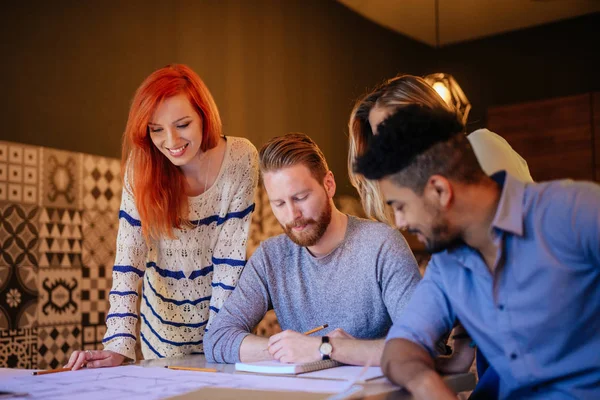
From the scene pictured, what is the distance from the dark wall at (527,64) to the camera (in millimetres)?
5184

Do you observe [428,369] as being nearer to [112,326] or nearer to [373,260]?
[373,260]

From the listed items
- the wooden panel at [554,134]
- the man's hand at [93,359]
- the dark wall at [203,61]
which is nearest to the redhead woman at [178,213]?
the man's hand at [93,359]

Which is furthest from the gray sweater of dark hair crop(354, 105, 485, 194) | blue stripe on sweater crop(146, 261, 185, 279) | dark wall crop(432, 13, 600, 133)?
dark wall crop(432, 13, 600, 133)

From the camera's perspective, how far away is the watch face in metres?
1.57

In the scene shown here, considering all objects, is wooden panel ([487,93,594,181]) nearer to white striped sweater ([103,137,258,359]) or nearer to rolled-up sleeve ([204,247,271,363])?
white striped sweater ([103,137,258,359])

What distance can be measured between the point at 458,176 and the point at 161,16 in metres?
2.91

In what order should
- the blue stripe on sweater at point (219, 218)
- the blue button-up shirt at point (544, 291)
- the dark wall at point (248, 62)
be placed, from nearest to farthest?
the blue button-up shirt at point (544, 291), the blue stripe on sweater at point (219, 218), the dark wall at point (248, 62)

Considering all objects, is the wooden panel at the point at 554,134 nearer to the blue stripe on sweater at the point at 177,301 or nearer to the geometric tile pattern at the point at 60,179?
the geometric tile pattern at the point at 60,179

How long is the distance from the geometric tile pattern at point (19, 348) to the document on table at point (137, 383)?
4.58ft

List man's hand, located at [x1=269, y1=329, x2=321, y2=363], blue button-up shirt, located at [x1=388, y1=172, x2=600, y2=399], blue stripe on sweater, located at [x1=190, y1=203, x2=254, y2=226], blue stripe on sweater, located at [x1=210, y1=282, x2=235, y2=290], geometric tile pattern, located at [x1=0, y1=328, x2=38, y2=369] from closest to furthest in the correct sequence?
blue button-up shirt, located at [x1=388, y1=172, x2=600, y2=399], man's hand, located at [x1=269, y1=329, x2=321, y2=363], blue stripe on sweater, located at [x1=210, y1=282, x2=235, y2=290], blue stripe on sweater, located at [x1=190, y1=203, x2=254, y2=226], geometric tile pattern, located at [x1=0, y1=328, x2=38, y2=369]

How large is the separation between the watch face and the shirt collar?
0.54 metres

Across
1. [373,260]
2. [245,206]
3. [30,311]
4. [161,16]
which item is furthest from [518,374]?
[161,16]

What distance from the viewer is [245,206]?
220 cm

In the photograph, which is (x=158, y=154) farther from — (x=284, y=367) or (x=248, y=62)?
(x=248, y=62)
